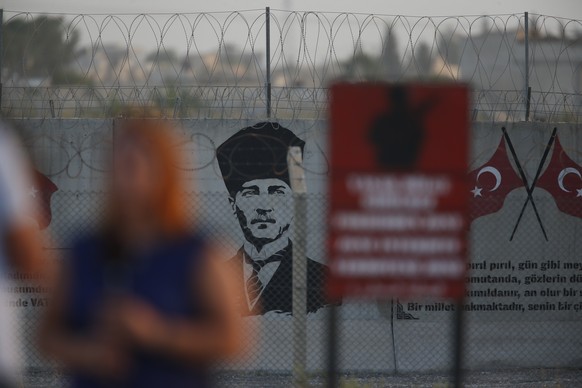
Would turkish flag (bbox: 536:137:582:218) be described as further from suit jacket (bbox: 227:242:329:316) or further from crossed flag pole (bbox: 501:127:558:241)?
suit jacket (bbox: 227:242:329:316)

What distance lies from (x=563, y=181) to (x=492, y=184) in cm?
68

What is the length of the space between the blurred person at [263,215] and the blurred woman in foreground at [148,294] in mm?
5296

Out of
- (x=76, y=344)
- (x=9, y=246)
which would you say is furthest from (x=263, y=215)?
(x=76, y=344)

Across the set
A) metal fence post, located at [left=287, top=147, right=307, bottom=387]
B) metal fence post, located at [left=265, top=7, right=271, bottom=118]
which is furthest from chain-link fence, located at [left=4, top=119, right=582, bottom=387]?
metal fence post, located at [left=287, top=147, right=307, bottom=387]

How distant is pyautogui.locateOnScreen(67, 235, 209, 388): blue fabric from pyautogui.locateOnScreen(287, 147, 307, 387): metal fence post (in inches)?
112

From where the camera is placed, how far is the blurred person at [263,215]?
321 inches

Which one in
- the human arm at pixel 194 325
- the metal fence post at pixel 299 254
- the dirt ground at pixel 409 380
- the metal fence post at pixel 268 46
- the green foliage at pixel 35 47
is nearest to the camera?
the human arm at pixel 194 325

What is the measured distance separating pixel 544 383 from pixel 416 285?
4467 mm

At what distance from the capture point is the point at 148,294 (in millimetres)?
2744

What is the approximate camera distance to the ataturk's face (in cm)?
816

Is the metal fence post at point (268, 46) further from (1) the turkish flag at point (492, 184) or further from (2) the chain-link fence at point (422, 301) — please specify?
(1) the turkish flag at point (492, 184)

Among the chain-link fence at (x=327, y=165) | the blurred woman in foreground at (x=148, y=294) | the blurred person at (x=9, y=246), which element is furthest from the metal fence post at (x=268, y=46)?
the blurred woman in foreground at (x=148, y=294)

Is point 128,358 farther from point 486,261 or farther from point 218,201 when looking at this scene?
point 486,261

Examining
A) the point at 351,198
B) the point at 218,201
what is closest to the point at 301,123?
→ the point at 218,201
